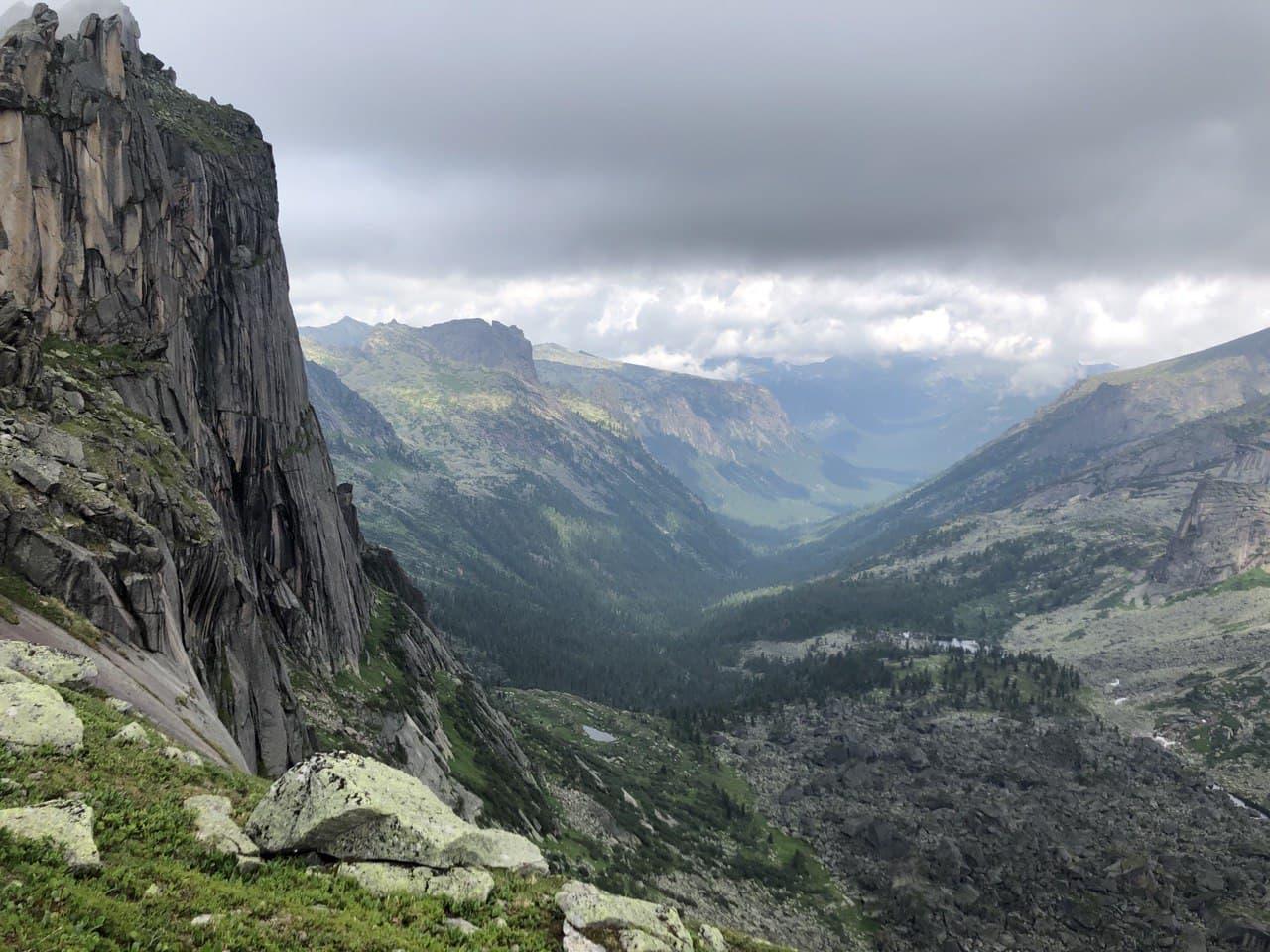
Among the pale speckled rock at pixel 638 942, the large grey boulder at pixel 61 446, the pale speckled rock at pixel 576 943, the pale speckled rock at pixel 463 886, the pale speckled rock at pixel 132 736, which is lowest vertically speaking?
the pale speckled rock at pixel 638 942

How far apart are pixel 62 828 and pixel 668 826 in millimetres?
130113

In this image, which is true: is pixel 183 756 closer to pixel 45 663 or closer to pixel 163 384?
pixel 45 663

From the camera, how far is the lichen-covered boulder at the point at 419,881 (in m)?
21.7

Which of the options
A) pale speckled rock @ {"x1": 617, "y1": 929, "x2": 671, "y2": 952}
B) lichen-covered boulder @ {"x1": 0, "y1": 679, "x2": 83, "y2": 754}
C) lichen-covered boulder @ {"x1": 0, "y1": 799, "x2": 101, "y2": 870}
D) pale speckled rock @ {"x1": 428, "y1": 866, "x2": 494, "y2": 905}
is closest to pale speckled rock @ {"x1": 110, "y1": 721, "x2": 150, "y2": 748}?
lichen-covered boulder @ {"x1": 0, "y1": 679, "x2": 83, "y2": 754}

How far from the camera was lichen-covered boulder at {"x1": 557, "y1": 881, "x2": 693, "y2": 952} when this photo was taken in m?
22.2

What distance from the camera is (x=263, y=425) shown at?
319 ft

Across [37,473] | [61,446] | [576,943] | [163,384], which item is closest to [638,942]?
[576,943]

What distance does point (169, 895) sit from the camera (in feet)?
60.1

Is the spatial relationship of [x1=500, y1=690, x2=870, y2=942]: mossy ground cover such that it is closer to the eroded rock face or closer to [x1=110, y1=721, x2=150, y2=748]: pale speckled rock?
the eroded rock face

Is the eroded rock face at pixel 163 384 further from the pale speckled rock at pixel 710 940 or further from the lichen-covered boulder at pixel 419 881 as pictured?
the pale speckled rock at pixel 710 940

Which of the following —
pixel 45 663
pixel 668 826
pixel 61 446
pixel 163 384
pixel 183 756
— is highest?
pixel 163 384

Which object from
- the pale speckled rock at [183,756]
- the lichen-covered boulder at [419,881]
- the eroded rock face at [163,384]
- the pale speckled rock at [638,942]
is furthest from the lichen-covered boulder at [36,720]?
the pale speckled rock at [638,942]

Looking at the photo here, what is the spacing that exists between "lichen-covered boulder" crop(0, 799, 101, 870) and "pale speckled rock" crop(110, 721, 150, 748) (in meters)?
7.64

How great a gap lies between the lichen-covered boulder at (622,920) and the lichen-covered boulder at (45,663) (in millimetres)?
23933
